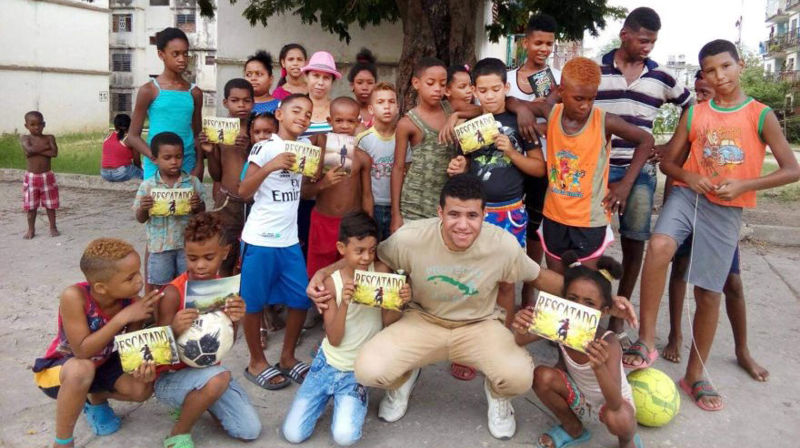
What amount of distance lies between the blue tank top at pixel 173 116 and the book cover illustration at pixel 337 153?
1178 millimetres

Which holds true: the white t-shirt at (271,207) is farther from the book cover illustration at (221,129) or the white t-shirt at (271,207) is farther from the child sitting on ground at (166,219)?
the child sitting on ground at (166,219)

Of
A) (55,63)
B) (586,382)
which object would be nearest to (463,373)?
(586,382)

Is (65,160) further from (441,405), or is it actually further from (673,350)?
(673,350)

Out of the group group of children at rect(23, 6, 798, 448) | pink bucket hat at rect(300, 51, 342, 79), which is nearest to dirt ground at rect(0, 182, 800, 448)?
group of children at rect(23, 6, 798, 448)

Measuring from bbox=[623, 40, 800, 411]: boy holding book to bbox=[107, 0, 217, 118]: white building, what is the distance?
3592cm

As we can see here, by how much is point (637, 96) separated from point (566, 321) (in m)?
1.97

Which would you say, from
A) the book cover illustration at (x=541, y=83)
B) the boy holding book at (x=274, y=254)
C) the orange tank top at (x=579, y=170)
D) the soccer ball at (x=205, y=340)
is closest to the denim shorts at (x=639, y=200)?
the orange tank top at (x=579, y=170)

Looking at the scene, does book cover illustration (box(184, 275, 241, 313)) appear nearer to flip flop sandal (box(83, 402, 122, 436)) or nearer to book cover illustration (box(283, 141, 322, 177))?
flip flop sandal (box(83, 402, 122, 436))

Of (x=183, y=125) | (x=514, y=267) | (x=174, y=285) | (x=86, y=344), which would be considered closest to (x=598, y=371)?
(x=514, y=267)

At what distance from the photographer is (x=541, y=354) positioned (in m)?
4.27

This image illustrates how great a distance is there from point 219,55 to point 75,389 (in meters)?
9.18

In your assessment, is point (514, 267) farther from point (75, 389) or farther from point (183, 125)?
point (183, 125)

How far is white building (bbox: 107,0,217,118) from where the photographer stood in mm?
36781

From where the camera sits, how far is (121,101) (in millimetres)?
36875
